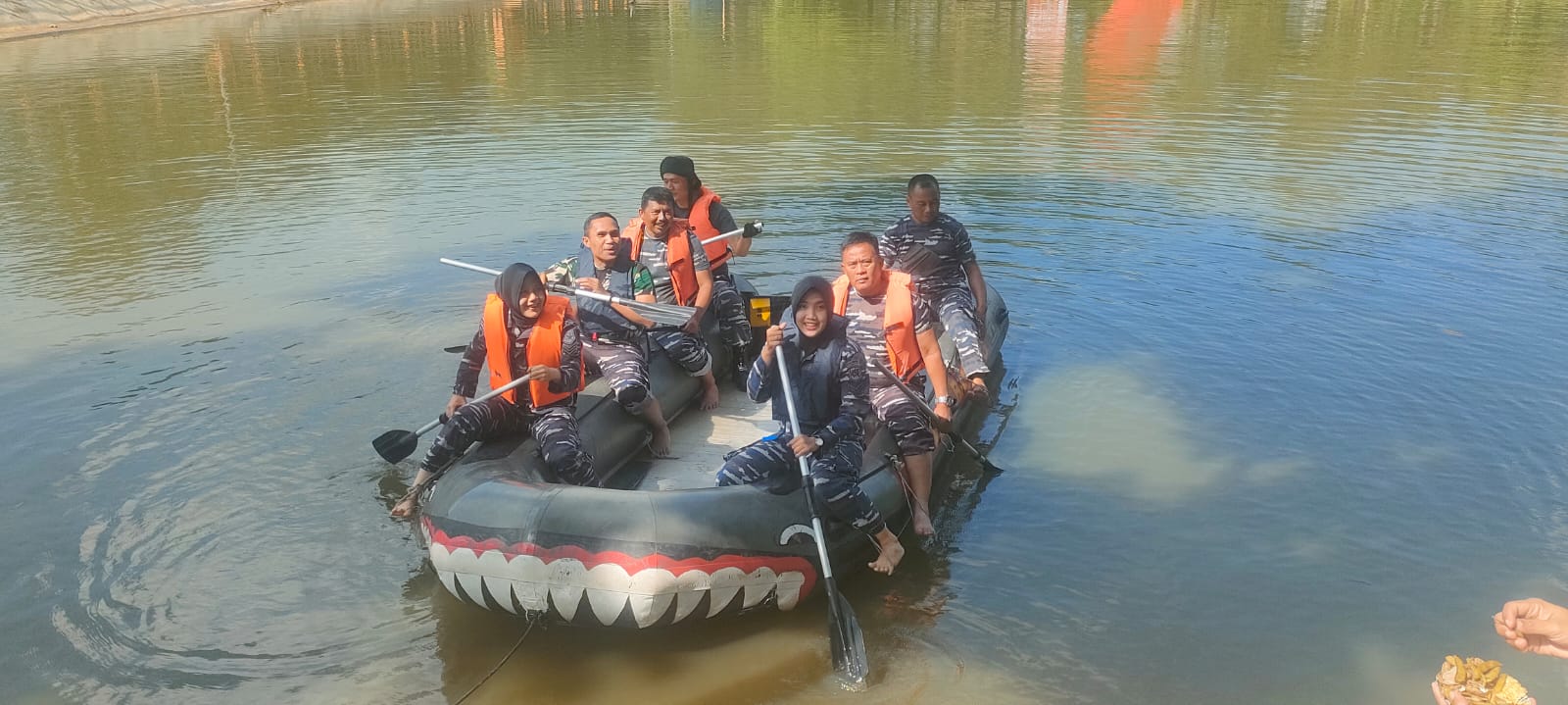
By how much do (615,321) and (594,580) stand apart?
2.35 meters

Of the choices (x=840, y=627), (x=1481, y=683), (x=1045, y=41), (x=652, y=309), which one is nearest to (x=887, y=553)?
(x=840, y=627)

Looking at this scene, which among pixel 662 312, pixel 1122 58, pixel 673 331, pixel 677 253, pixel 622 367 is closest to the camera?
pixel 622 367

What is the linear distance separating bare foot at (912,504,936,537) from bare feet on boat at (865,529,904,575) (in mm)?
368

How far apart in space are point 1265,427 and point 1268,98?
13331 millimetres

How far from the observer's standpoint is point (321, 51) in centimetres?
2827

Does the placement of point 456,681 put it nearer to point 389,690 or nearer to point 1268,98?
point 389,690

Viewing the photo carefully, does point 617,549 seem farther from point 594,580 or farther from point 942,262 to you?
point 942,262

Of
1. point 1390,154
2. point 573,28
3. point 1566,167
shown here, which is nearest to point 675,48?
point 573,28

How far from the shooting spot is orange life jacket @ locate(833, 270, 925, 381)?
6246 mm

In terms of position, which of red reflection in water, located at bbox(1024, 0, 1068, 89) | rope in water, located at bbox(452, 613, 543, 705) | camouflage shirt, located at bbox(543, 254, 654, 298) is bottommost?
rope in water, located at bbox(452, 613, 543, 705)

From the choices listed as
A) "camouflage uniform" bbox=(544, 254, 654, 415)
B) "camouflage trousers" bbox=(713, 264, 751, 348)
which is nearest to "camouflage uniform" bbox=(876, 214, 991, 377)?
"camouflage trousers" bbox=(713, 264, 751, 348)

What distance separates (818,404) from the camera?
5.95 metres

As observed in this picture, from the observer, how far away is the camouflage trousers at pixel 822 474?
18.3 feet

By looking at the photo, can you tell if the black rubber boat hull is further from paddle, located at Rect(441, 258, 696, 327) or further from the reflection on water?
the reflection on water
